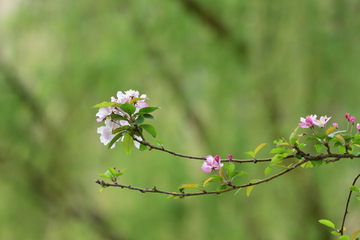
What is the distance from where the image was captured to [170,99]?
218 cm

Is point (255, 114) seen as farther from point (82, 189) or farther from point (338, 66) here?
Answer: point (82, 189)

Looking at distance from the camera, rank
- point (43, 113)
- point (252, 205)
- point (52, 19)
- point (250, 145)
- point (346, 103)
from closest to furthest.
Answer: point (346, 103), point (250, 145), point (252, 205), point (52, 19), point (43, 113)

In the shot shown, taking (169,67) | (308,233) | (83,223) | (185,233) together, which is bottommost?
(308,233)

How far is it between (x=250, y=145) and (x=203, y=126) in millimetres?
751

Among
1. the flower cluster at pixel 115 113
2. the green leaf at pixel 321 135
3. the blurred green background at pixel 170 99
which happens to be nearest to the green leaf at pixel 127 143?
the flower cluster at pixel 115 113

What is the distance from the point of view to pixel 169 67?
2.17 m

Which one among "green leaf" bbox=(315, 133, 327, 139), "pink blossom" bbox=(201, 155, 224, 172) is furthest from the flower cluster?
"green leaf" bbox=(315, 133, 327, 139)

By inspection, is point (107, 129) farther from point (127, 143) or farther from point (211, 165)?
point (211, 165)

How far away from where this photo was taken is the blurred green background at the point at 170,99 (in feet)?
5.19

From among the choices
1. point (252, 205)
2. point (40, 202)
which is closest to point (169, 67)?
point (252, 205)

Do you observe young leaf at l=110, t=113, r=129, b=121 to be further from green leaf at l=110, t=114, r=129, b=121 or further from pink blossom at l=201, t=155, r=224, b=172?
pink blossom at l=201, t=155, r=224, b=172

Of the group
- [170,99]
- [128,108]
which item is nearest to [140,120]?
[128,108]

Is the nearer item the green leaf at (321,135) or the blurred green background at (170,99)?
the green leaf at (321,135)

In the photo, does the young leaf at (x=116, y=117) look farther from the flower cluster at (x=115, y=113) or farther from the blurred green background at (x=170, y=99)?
the blurred green background at (x=170, y=99)
